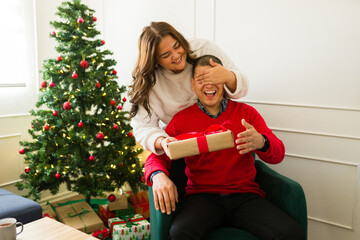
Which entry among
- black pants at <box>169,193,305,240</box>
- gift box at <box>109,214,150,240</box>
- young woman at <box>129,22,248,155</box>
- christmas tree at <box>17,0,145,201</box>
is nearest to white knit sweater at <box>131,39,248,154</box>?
young woman at <box>129,22,248,155</box>

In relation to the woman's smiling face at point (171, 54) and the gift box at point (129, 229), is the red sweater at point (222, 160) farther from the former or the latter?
the gift box at point (129, 229)

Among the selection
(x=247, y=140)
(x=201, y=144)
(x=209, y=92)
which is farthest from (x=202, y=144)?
(x=209, y=92)

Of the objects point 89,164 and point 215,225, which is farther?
point 89,164

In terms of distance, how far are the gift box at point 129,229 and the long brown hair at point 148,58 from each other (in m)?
A: 0.89

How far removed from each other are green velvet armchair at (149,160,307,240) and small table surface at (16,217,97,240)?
0.30 metres

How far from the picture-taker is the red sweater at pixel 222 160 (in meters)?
1.52

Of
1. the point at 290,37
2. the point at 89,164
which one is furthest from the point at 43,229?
the point at 290,37

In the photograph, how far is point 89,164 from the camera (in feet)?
7.64

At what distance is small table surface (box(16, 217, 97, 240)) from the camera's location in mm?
1340

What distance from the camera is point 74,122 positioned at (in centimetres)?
224

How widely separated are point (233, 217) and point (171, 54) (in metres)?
0.86

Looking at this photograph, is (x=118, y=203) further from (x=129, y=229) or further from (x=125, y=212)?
(x=129, y=229)

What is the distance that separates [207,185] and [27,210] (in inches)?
45.2

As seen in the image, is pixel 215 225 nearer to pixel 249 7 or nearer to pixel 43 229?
pixel 43 229
